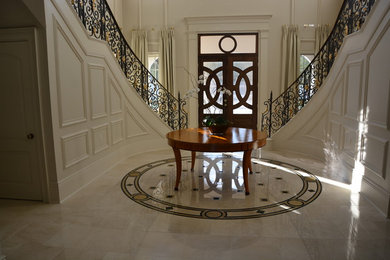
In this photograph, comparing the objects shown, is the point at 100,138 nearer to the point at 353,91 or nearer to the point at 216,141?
the point at 216,141

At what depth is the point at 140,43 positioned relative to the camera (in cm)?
876

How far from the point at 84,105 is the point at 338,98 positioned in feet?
13.1

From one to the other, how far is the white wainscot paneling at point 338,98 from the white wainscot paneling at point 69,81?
13.1 ft

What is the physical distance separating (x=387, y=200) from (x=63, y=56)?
4186 millimetres

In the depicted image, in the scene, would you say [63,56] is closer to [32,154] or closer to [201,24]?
[32,154]

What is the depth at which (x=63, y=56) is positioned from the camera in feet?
13.1

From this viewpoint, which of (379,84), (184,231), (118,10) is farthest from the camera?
(118,10)

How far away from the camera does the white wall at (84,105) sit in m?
3.88

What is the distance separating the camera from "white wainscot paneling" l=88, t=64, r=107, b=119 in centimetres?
479

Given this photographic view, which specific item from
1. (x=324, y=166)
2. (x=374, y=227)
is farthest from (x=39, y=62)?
(x=324, y=166)

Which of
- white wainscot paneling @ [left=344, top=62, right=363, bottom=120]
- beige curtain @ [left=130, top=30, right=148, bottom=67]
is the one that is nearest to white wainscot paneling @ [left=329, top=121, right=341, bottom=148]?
white wainscot paneling @ [left=344, top=62, right=363, bottom=120]

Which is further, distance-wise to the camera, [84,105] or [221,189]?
[84,105]

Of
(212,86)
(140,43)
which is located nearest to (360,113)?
(212,86)

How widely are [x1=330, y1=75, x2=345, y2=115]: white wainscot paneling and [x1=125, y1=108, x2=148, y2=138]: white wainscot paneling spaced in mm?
3659
